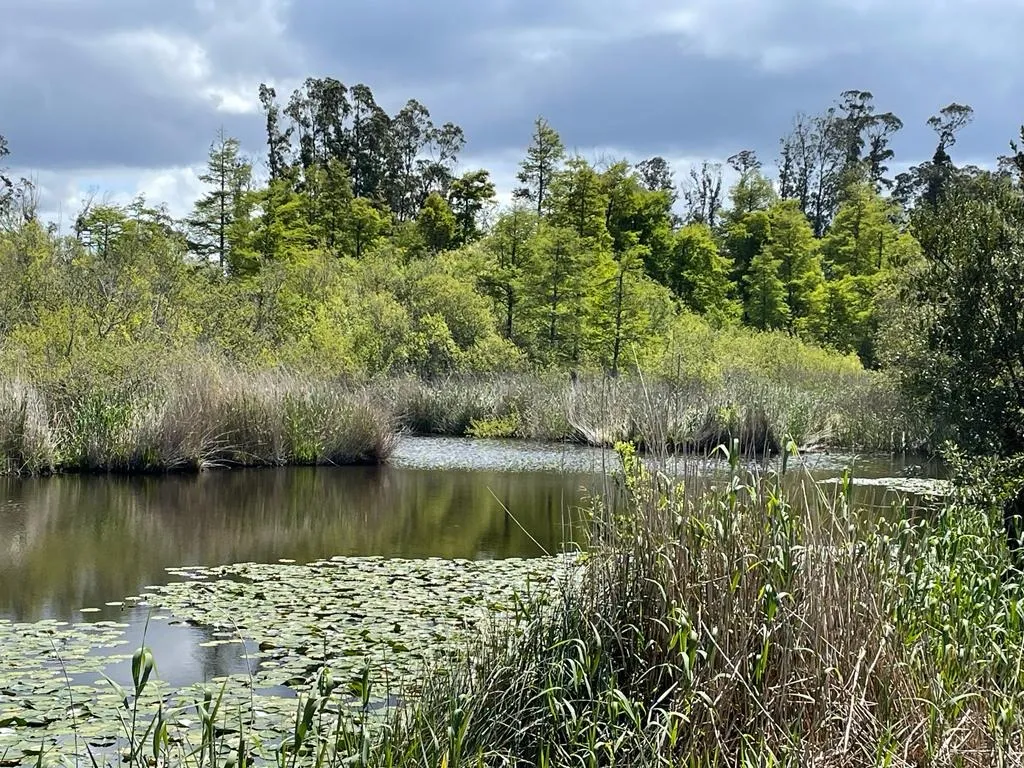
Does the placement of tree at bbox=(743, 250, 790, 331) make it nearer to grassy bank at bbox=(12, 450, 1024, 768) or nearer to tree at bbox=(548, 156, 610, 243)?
tree at bbox=(548, 156, 610, 243)

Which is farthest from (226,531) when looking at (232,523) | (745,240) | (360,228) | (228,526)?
(745,240)

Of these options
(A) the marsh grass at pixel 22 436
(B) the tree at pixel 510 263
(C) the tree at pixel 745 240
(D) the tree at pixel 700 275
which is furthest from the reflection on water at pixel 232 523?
(C) the tree at pixel 745 240

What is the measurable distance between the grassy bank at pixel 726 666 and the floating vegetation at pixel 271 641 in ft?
1.12

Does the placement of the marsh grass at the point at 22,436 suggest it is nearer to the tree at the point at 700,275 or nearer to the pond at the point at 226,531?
the pond at the point at 226,531

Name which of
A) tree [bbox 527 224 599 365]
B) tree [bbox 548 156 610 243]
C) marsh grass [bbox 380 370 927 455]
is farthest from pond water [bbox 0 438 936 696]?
tree [bbox 548 156 610 243]

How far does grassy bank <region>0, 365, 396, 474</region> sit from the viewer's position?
13.6 meters

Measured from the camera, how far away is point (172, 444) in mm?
14266

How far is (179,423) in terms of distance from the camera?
14.3m

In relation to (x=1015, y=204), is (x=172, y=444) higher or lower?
lower

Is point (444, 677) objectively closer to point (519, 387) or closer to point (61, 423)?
point (61, 423)

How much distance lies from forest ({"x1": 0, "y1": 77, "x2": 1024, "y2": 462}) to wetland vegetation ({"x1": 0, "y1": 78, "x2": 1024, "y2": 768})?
0.28ft

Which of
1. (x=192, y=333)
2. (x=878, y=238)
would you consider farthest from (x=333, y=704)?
(x=878, y=238)

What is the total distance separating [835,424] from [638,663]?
17.7 m

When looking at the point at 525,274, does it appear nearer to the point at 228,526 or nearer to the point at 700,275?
the point at 700,275
